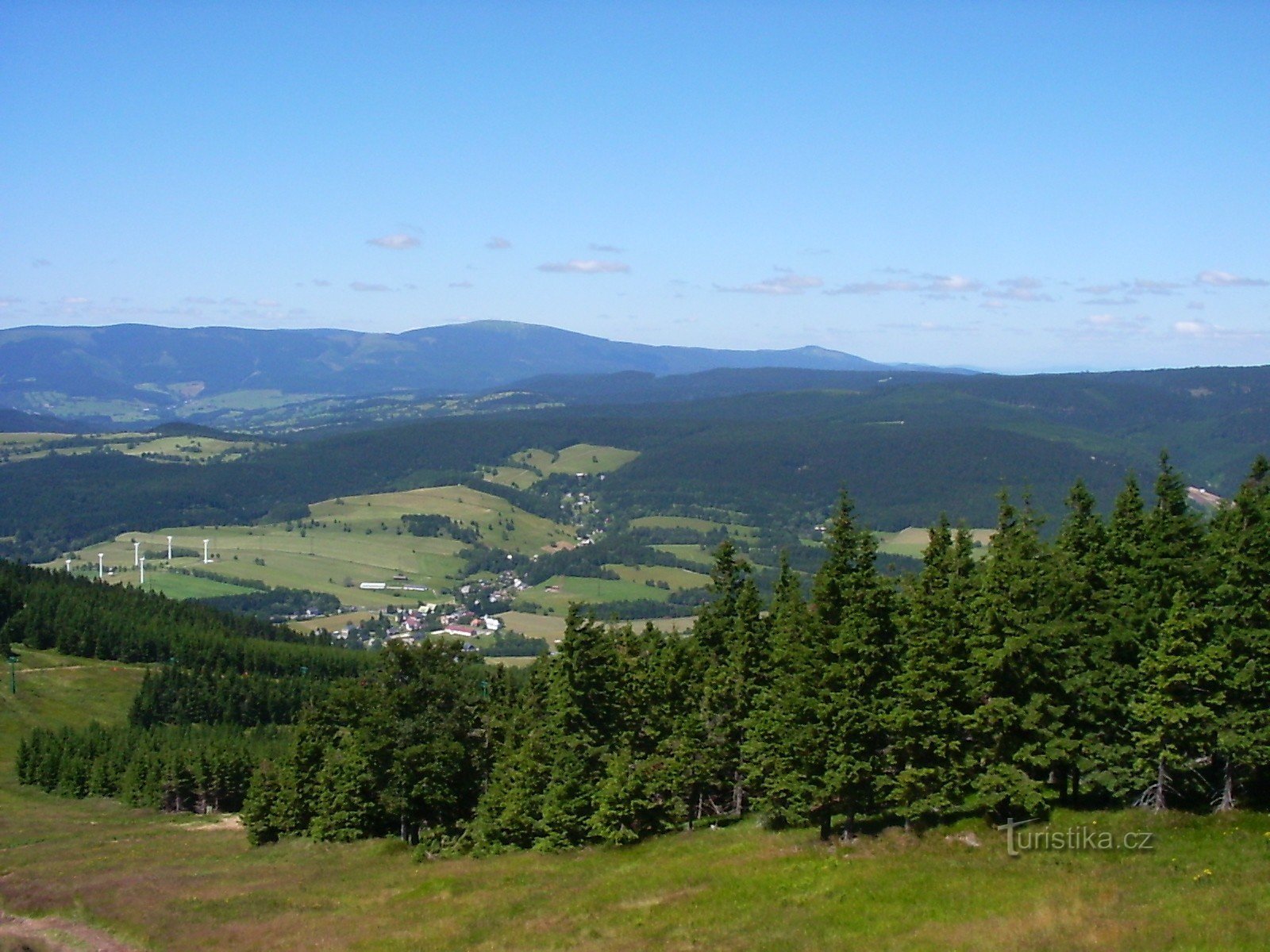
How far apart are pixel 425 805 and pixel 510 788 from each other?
8919 mm

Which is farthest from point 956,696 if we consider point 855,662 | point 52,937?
point 52,937

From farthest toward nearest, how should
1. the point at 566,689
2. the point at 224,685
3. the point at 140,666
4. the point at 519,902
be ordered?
the point at 140,666
the point at 224,685
the point at 566,689
the point at 519,902

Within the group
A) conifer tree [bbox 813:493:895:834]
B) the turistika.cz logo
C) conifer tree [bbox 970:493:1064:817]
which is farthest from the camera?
conifer tree [bbox 813:493:895:834]

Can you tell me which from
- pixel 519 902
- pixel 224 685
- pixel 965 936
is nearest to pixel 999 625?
pixel 965 936

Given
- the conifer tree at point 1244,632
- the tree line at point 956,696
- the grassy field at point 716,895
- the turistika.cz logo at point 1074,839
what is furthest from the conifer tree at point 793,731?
the conifer tree at point 1244,632

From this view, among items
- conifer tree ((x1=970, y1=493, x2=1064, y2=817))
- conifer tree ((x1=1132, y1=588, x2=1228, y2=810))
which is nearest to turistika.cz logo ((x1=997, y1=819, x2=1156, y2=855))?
conifer tree ((x1=970, y1=493, x2=1064, y2=817))

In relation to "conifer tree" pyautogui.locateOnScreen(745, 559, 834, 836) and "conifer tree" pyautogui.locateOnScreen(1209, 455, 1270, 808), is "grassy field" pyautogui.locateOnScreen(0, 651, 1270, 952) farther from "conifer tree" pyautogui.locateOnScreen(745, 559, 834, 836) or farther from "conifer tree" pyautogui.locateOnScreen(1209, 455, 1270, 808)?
"conifer tree" pyautogui.locateOnScreen(1209, 455, 1270, 808)

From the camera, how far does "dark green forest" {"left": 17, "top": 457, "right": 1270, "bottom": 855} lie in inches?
1634

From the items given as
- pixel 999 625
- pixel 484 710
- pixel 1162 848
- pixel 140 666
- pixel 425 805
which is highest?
pixel 999 625

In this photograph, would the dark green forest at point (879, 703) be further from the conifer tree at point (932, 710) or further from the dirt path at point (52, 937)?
the dirt path at point (52, 937)

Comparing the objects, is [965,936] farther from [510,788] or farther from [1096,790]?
[510,788]

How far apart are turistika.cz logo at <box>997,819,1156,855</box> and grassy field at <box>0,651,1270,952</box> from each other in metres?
0.42

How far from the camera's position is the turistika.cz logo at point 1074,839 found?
38500mm

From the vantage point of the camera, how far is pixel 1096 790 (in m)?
46.2
